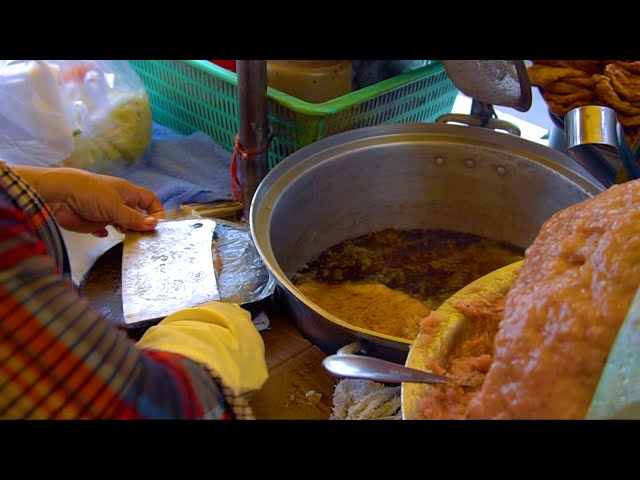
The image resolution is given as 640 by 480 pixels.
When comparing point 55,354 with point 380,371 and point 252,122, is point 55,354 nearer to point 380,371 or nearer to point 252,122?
point 380,371

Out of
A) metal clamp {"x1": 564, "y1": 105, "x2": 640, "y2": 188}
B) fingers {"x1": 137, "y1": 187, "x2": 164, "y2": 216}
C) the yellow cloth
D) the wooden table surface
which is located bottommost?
the wooden table surface

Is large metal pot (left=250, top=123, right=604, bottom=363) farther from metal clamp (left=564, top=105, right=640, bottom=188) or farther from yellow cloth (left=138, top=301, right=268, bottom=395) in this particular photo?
yellow cloth (left=138, top=301, right=268, bottom=395)

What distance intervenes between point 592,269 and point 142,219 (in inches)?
38.9

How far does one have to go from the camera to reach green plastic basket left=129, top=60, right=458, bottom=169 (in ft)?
4.83

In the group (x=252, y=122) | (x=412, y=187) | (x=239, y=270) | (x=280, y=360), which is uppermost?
(x=252, y=122)

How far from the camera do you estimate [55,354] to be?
1.66 feet

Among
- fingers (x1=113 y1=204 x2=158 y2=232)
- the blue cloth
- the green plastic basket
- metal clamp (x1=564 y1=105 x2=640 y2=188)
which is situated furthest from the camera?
the blue cloth

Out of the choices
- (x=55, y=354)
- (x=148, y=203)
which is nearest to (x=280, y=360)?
(x=148, y=203)

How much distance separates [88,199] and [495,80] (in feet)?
3.32

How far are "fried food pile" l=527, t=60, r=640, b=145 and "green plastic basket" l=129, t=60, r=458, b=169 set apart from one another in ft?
1.04

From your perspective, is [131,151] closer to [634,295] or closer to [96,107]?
[96,107]

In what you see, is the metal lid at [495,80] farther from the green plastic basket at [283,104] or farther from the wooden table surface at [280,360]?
the wooden table surface at [280,360]

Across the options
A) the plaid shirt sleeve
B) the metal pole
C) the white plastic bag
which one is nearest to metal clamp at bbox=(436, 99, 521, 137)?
the metal pole

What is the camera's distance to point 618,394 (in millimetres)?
455
